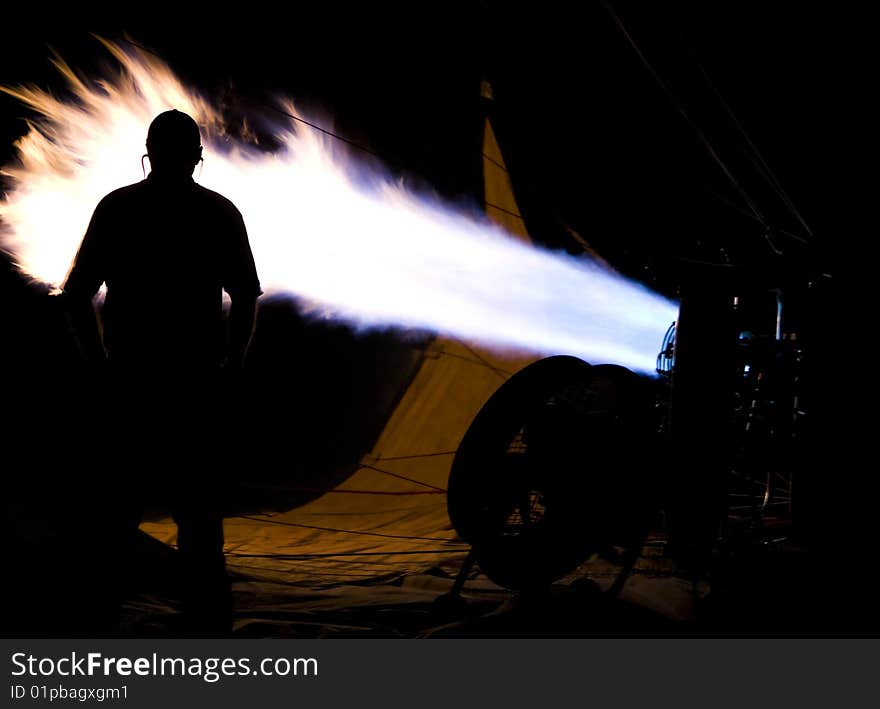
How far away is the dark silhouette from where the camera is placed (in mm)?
1894

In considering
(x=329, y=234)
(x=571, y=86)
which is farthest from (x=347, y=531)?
(x=571, y=86)

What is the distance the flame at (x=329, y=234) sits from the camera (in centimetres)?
331

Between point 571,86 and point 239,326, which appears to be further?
point 571,86

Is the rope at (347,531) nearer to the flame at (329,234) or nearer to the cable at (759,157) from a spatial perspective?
the flame at (329,234)

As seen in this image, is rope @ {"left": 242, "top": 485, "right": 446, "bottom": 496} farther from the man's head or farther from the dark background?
the man's head

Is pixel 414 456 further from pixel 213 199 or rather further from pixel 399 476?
pixel 213 199

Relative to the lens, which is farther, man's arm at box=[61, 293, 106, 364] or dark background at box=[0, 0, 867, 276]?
dark background at box=[0, 0, 867, 276]

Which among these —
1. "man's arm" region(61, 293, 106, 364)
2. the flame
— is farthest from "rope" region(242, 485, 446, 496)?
"man's arm" region(61, 293, 106, 364)

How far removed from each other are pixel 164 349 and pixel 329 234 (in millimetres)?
2359

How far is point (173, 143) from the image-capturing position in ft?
6.22

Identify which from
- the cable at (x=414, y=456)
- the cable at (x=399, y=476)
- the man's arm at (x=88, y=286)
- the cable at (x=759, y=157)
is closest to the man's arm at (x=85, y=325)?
the man's arm at (x=88, y=286)

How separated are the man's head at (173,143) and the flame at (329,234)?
63.1 inches

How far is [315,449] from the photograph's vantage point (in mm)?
4359

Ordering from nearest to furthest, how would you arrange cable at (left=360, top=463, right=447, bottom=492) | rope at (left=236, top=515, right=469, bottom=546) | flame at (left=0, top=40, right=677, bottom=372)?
flame at (left=0, top=40, right=677, bottom=372)
rope at (left=236, top=515, right=469, bottom=546)
cable at (left=360, top=463, right=447, bottom=492)
